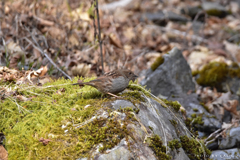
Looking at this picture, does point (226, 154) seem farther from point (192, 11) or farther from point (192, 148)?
point (192, 11)

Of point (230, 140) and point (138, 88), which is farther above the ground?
point (138, 88)

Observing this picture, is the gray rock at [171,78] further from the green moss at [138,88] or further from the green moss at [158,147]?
the green moss at [158,147]

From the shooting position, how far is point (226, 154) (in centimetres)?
400

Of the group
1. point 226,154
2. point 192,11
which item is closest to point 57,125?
point 226,154

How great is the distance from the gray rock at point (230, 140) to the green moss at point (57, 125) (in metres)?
2.26

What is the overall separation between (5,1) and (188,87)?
19.9ft

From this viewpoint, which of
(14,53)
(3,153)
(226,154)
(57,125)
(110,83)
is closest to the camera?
(3,153)

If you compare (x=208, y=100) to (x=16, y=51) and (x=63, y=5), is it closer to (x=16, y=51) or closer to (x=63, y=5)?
(x=16, y=51)

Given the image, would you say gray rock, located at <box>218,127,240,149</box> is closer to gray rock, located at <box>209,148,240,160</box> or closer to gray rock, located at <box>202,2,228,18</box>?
gray rock, located at <box>209,148,240,160</box>

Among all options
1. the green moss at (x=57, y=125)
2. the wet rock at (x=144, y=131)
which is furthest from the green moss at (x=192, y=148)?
the green moss at (x=57, y=125)

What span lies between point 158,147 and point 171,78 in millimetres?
Answer: 3112

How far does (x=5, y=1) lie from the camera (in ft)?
24.0

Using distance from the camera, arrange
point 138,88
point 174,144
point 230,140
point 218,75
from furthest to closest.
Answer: point 218,75 < point 230,140 < point 138,88 < point 174,144

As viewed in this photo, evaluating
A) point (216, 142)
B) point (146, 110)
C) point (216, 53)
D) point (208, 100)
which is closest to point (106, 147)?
point (146, 110)
